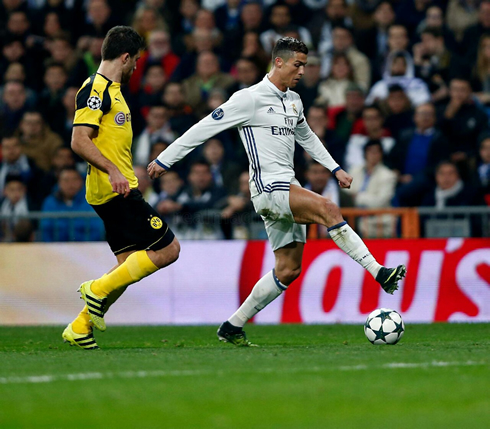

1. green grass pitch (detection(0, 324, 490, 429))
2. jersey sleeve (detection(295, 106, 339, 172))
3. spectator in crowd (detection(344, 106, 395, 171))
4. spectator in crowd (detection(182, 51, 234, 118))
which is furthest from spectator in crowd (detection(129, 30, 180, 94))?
green grass pitch (detection(0, 324, 490, 429))

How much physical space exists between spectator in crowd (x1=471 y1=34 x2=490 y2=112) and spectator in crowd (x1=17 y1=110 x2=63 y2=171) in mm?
6424

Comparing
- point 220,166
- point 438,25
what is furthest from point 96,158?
point 438,25

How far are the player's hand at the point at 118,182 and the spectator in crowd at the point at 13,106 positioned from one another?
903cm

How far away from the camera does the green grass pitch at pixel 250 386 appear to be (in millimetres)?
4211

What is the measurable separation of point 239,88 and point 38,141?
3.25 m

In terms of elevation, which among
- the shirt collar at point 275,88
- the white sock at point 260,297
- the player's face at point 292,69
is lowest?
the white sock at point 260,297

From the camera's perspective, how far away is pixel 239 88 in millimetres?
14648

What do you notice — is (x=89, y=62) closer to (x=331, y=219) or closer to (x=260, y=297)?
(x=260, y=297)

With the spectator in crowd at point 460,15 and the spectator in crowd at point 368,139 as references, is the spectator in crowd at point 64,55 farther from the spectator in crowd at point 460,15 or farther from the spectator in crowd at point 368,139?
the spectator in crowd at point 460,15

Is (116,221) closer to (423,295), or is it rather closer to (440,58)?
(423,295)

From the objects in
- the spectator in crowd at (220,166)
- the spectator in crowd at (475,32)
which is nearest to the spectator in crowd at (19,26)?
the spectator in crowd at (220,166)

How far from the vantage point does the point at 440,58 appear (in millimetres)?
14367

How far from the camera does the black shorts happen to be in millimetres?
7547

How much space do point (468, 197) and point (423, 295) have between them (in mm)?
1462
